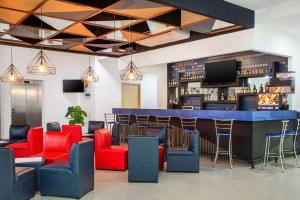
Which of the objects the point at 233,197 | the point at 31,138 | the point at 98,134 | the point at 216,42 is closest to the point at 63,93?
the point at 31,138

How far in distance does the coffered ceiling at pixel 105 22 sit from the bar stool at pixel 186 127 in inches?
94.2

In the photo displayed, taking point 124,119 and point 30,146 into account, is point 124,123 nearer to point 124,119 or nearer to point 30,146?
point 124,119

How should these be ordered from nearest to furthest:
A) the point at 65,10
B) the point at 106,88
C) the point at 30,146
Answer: the point at 65,10 < the point at 30,146 < the point at 106,88

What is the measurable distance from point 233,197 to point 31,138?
464cm

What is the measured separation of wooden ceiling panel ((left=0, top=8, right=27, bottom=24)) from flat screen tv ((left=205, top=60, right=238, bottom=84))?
5858 mm

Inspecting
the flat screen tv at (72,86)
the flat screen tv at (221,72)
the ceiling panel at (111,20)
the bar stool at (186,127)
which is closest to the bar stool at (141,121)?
the bar stool at (186,127)

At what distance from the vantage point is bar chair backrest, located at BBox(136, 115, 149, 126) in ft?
30.3

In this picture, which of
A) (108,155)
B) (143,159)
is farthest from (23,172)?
(108,155)

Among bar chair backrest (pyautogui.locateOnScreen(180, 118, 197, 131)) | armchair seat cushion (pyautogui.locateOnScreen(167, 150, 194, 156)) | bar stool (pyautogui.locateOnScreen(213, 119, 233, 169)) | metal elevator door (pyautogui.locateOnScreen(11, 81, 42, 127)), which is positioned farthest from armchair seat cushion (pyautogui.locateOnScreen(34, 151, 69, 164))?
metal elevator door (pyautogui.locateOnScreen(11, 81, 42, 127))

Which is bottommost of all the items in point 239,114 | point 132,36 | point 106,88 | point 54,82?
point 239,114

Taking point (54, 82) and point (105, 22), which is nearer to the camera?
point (105, 22)

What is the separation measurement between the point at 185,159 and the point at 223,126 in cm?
155

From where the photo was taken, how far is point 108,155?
6.09 m

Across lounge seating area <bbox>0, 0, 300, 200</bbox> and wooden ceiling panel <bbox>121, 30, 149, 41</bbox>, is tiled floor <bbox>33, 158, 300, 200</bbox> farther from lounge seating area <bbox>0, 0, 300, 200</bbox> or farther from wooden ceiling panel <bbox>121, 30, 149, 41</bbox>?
wooden ceiling panel <bbox>121, 30, 149, 41</bbox>
